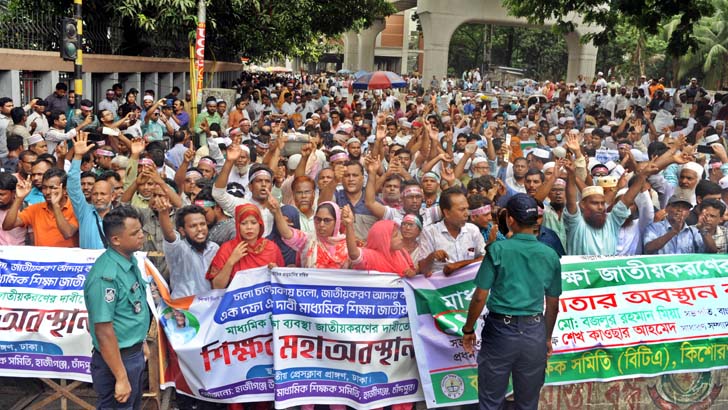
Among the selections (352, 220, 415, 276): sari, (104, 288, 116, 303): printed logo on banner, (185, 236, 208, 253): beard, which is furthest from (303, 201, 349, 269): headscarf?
(104, 288, 116, 303): printed logo on banner

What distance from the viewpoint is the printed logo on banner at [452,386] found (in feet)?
18.2

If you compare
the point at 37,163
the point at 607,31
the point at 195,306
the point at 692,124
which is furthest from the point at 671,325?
the point at 607,31

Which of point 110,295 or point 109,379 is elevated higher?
point 110,295

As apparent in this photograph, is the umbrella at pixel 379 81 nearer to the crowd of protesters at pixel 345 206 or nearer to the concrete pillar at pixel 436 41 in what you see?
the concrete pillar at pixel 436 41

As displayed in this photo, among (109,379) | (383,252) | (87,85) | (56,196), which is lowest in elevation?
(109,379)

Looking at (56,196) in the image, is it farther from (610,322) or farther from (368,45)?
(368,45)

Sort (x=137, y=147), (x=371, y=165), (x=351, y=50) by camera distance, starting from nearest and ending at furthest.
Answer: (x=371, y=165) → (x=137, y=147) → (x=351, y=50)

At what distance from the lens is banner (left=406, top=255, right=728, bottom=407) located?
18.2ft

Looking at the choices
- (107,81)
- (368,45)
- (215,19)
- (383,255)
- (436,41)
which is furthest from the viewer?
(368,45)

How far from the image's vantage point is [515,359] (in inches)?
185

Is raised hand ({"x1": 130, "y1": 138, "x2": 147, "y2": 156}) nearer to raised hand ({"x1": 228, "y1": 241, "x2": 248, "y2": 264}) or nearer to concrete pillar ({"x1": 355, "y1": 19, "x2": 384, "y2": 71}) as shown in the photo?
raised hand ({"x1": 228, "y1": 241, "x2": 248, "y2": 264})

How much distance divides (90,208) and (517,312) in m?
3.73

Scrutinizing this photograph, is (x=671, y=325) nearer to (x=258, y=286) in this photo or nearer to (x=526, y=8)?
(x=258, y=286)

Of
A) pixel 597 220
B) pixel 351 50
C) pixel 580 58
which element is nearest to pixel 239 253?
pixel 597 220
